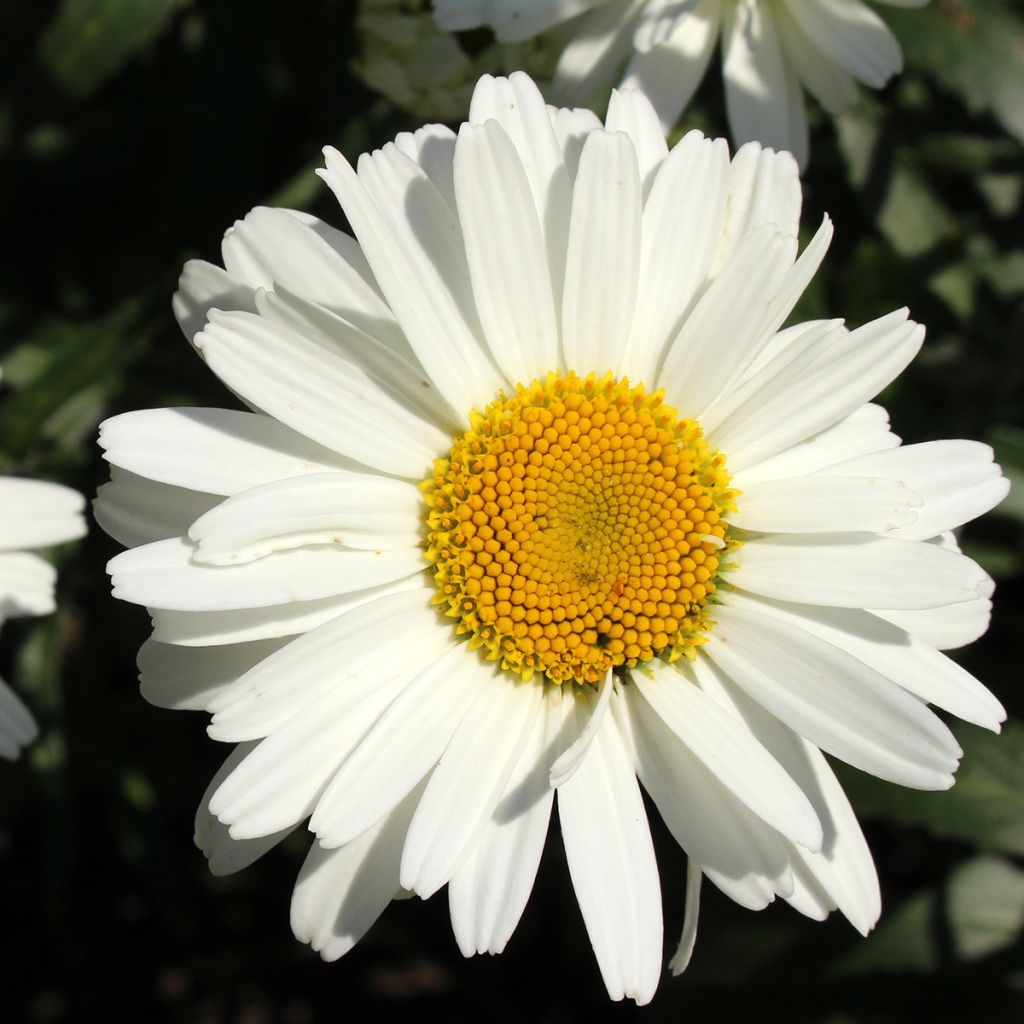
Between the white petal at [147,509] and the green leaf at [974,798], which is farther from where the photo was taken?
Result: the green leaf at [974,798]

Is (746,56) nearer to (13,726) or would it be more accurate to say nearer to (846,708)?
(846,708)

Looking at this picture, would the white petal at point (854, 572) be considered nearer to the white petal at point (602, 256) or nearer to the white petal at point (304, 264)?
the white petal at point (602, 256)

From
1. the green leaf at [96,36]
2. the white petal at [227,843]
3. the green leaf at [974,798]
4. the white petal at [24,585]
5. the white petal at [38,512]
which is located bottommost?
the green leaf at [974,798]

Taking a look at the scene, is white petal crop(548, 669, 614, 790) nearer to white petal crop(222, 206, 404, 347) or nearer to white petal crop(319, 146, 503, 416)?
white petal crop(319, 146, 503, 416)

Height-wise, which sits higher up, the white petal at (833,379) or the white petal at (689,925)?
the white petal at (833,379)

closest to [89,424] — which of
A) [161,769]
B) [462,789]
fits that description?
[161,769]

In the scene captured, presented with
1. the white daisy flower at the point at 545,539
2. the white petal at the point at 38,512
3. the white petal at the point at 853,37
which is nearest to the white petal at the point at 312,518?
the white daisy flower at the point at 545,539

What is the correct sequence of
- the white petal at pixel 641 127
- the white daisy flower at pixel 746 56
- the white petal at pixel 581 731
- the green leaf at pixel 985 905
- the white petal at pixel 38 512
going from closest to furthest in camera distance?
the white petal at pixel 581 731 → the white petal at pixel 641 127 → the white daisy flower at pixel 746 56 → the white petal at pixel 38 512 → the green leaf at pixel 985 905
